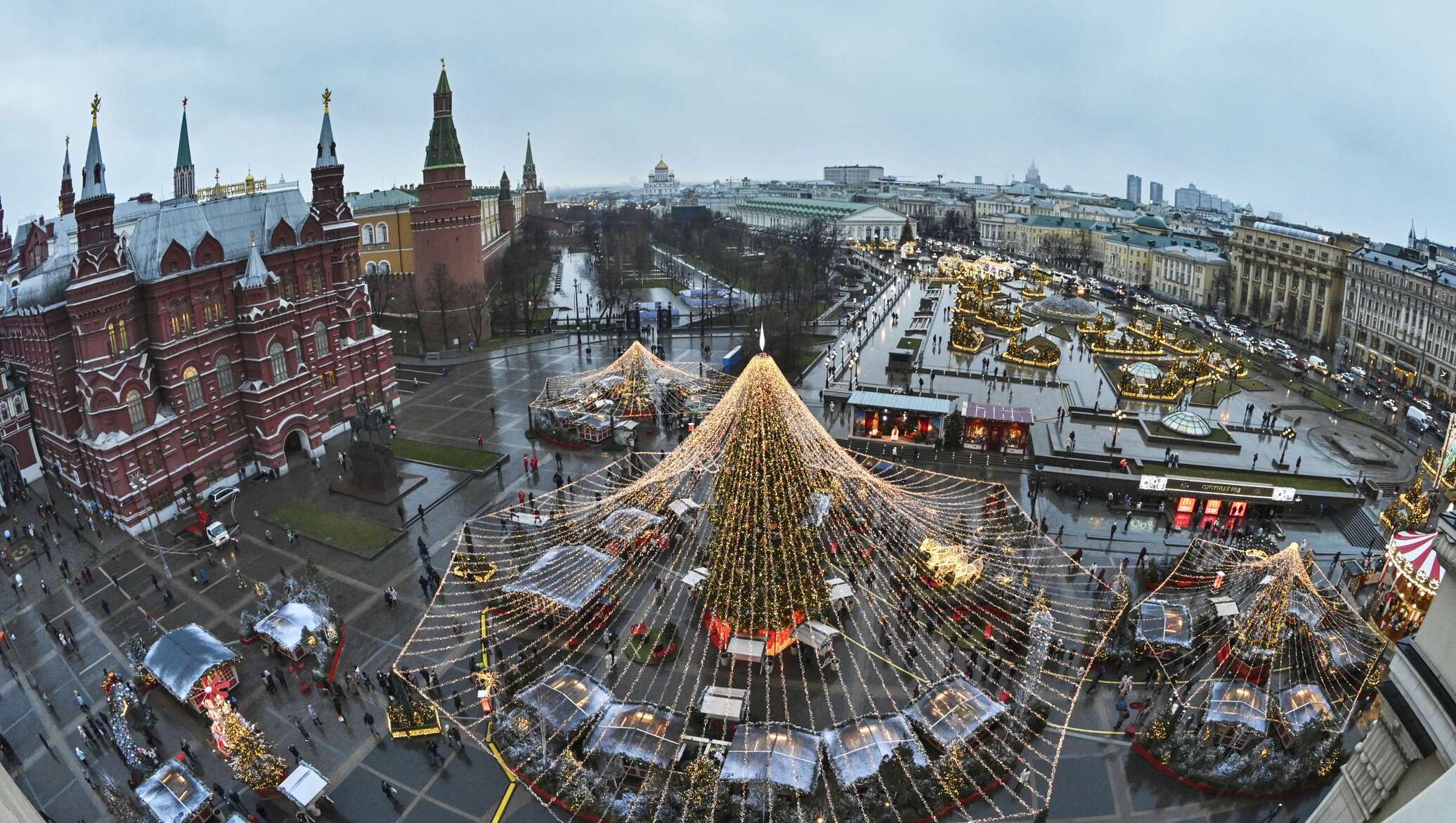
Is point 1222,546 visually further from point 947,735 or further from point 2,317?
point 2,317

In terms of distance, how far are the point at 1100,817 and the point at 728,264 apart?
83.1m

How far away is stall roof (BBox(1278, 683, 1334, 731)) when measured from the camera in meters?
22.4

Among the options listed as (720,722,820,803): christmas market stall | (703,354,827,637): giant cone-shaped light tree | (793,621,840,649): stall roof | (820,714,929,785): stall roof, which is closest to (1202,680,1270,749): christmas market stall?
(820,714,929,785): stall roof

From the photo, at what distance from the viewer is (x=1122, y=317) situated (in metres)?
80.8

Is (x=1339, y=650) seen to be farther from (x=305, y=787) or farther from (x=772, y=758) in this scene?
(x=305, y=787)

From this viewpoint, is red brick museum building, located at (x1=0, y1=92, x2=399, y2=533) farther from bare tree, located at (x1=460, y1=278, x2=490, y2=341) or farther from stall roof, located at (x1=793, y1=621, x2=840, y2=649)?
stall roof, located at (x1=793, y1=621, x2=840, y2=649)

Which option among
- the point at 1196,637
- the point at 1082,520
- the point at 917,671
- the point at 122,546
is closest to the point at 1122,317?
the point at 1082,520

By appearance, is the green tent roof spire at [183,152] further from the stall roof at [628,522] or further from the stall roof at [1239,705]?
the stall roof at [1239,705]

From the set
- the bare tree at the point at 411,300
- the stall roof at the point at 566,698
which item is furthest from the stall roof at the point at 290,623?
the bare tree at the point at 411,300

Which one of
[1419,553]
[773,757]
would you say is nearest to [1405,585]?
[1419,553]

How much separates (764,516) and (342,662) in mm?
15942

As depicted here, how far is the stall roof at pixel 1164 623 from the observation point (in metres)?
26.1

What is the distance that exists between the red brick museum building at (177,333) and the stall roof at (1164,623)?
133 ft

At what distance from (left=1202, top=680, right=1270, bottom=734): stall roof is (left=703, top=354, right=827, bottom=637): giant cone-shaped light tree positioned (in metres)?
11.7
